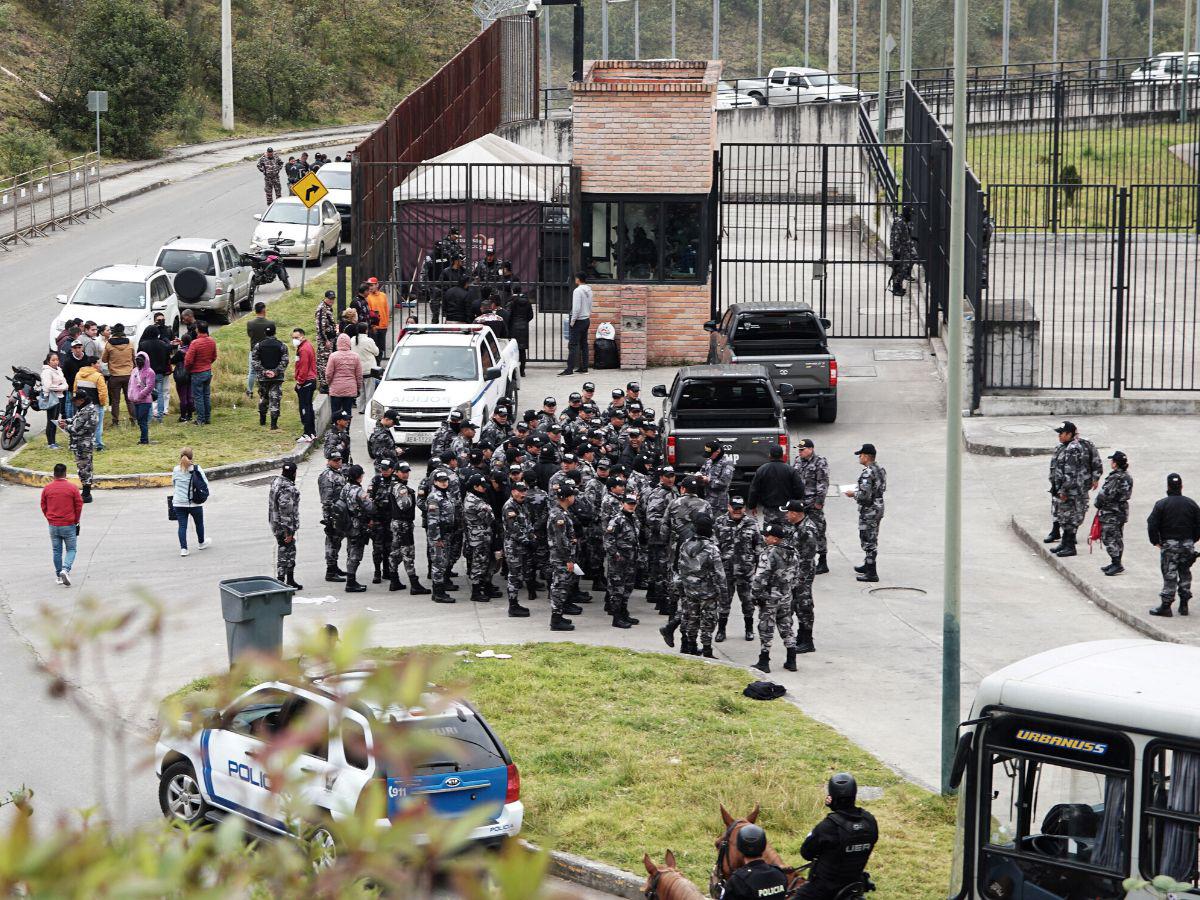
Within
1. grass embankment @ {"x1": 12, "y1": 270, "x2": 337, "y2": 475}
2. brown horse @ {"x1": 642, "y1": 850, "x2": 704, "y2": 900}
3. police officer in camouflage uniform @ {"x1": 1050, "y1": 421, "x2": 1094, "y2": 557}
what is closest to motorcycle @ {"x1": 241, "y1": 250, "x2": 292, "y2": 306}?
grass embankment @ {"x1": 12, "y1": 270, "x2": 337, "y2": 475}

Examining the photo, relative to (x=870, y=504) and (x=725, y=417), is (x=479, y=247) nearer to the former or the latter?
(x=725, y=417)

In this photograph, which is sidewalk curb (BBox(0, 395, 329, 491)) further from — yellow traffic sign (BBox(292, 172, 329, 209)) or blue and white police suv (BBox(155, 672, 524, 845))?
blue and white police suv (BBox(155, 672, 524, 845))

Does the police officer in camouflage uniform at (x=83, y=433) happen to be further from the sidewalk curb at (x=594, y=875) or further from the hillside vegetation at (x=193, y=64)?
the hillside vegetation at (x=193, y=64)

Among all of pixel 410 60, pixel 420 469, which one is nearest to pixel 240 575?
pixel 420 469

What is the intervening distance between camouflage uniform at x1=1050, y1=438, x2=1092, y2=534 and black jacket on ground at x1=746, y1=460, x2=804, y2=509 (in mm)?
3064

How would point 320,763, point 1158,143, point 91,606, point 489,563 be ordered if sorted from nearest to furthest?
1. point 91,606
2. point 320,763
3. point 489,563
4. point 1158,143

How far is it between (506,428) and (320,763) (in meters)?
10.7

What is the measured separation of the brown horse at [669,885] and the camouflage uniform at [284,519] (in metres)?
10.4

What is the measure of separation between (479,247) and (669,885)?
80.5ft

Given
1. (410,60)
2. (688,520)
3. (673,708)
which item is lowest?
(673,708)

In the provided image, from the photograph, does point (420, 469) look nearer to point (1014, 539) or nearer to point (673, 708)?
point (1014, 539)

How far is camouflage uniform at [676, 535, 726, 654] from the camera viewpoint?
51.8 feet

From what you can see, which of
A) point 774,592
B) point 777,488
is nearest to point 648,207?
point 777,488

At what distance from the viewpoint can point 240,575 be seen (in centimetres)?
1889
